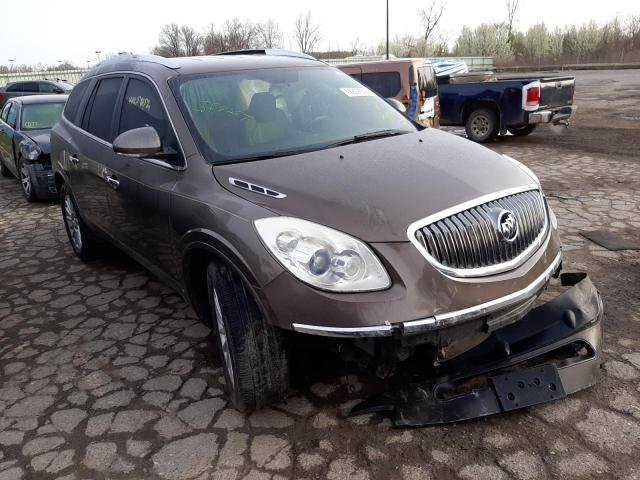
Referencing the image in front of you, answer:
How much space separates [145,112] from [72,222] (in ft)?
8.04

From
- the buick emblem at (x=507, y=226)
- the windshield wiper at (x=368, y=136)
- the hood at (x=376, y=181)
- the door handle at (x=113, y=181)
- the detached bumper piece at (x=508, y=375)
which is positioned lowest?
the detached bumper piece at (x=508, y=375)

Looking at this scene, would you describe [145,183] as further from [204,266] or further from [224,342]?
[224,342]

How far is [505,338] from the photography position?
2.71 m

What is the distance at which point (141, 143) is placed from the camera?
301cm

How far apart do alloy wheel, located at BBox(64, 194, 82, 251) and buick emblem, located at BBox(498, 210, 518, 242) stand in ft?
13.5

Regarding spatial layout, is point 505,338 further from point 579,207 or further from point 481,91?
point 481,91

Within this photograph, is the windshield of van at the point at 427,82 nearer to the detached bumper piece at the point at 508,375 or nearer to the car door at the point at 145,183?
the car door at the point at 145,183

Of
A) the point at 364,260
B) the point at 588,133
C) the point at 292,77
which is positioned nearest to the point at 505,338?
the point at 364,260

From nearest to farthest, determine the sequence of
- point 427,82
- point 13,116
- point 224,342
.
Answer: point 224,342
point 13,116
point 427,82

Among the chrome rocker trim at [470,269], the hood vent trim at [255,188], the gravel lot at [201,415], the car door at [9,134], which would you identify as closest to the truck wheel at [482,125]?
the gravel lot at [201,415]

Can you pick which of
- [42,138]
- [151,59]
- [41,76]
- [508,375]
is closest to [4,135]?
[42,138]

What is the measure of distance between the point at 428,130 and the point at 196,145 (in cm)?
159

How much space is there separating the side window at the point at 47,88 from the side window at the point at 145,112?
18.3 m

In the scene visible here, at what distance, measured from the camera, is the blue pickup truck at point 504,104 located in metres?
10.3
